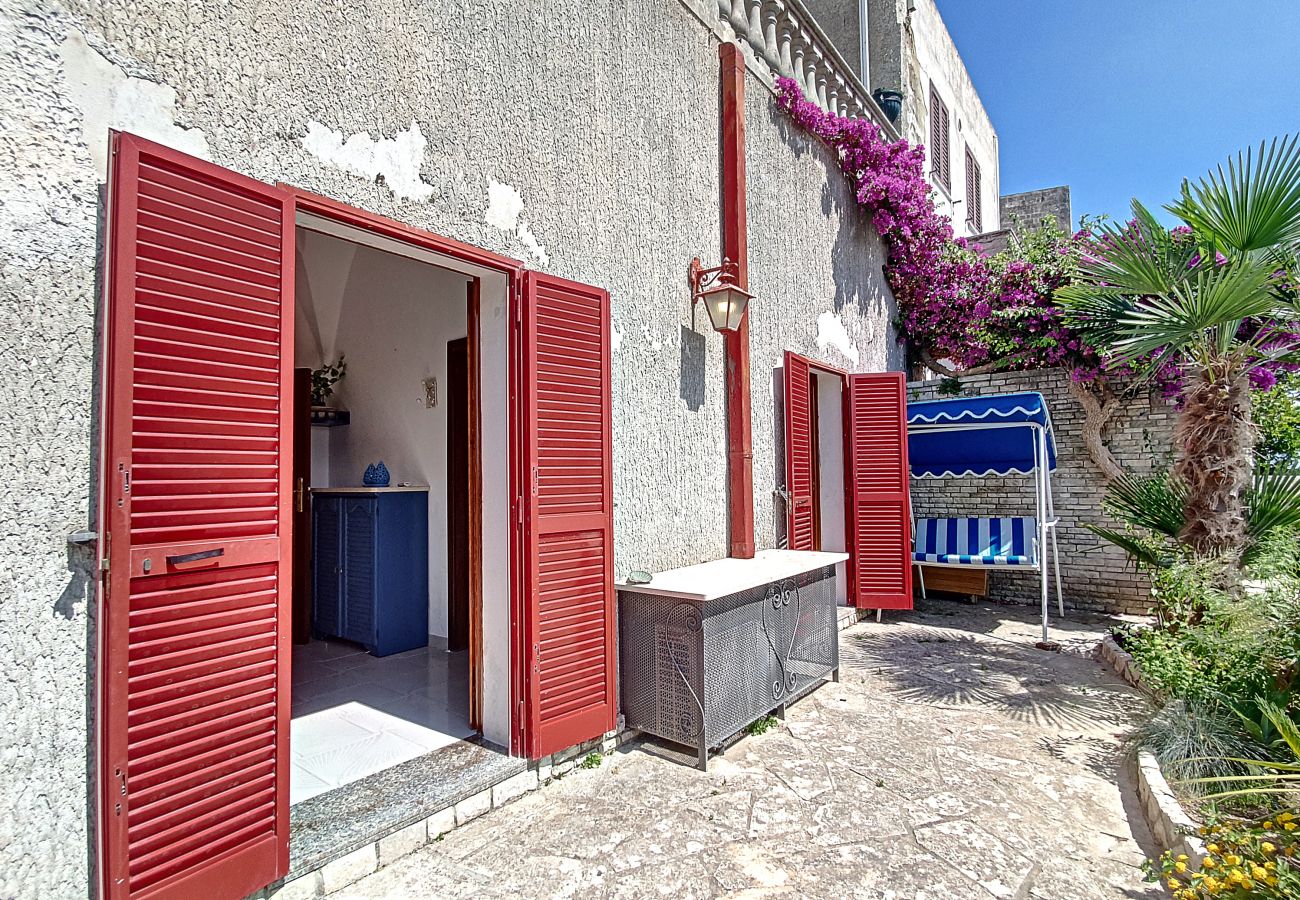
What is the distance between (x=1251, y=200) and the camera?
4.45m

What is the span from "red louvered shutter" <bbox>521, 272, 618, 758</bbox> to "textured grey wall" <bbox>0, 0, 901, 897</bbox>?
24cm

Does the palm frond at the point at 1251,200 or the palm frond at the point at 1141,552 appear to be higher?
the palm frond at the point at 1251,200

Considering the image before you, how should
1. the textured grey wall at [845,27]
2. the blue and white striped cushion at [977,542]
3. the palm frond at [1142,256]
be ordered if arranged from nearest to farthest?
the palm frond at [1142,256] → the blue and white striped cushion at [977,542] → the textured grey wall at [845,27]

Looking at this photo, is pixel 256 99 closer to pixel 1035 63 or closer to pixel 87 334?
pixel 87 334

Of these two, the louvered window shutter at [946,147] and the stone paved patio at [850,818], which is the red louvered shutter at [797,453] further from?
the louvered window shutter at [946,147]

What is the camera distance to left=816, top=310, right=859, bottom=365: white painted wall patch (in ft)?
22.2

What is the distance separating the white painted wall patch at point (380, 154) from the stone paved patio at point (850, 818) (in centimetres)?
293

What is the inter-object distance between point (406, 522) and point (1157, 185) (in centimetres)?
649

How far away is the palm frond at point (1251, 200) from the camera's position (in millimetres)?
4281

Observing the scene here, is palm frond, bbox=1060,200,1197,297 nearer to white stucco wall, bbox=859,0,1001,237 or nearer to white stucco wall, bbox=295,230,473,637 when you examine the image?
white stucco wall, bbox=859,0,1001,237

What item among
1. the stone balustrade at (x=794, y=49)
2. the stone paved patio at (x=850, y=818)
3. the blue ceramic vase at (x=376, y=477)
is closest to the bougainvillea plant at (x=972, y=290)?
the stone balustrade at (x=794, y=49)

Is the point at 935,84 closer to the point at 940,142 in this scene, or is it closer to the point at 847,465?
the point at 940,142

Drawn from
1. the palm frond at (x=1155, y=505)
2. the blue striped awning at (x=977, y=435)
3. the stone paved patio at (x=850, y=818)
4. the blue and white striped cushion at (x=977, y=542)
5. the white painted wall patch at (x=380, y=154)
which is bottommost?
the stone paved patio at (x=850, y=818)

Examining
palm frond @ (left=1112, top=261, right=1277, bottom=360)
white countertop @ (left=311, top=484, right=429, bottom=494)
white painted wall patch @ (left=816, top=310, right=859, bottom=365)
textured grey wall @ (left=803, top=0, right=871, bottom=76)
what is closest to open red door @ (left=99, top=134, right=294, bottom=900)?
white countertop @ (left=311, top=484, right=429, bottom=494)
